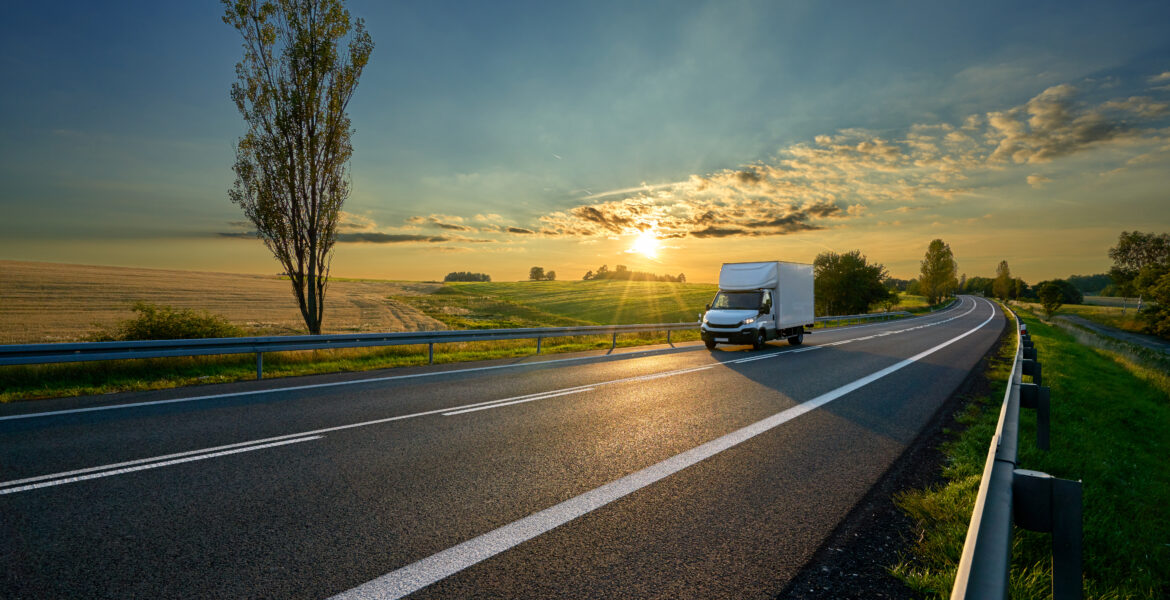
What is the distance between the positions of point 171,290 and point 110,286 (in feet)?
11.5

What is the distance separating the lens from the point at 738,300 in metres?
17.2

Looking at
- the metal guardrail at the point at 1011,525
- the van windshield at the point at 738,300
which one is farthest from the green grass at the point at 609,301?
the metal guardrail at the point at 1011,525

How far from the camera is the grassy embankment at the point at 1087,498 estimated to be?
3.23m

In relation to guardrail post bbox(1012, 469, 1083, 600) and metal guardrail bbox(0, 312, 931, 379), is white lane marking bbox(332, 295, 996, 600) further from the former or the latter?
metal guardrail bbox(0, 312, 931, 379)

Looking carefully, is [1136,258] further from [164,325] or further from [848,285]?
[164,325]

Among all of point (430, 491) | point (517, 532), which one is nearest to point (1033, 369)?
point (517, 532)

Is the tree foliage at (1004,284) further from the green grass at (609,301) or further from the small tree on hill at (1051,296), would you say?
the green grass at (609,301)

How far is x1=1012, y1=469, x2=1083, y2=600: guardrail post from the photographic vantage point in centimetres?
236

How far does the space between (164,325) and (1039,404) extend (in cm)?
1580

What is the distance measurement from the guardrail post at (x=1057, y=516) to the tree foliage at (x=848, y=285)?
183ft

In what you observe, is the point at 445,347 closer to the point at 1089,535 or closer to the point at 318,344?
the point at 318,344

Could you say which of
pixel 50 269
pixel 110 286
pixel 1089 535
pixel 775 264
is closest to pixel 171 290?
pixel 110 286

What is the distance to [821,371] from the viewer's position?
1155cm

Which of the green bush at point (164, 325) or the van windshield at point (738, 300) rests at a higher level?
the van windshield at point (738, 300)
